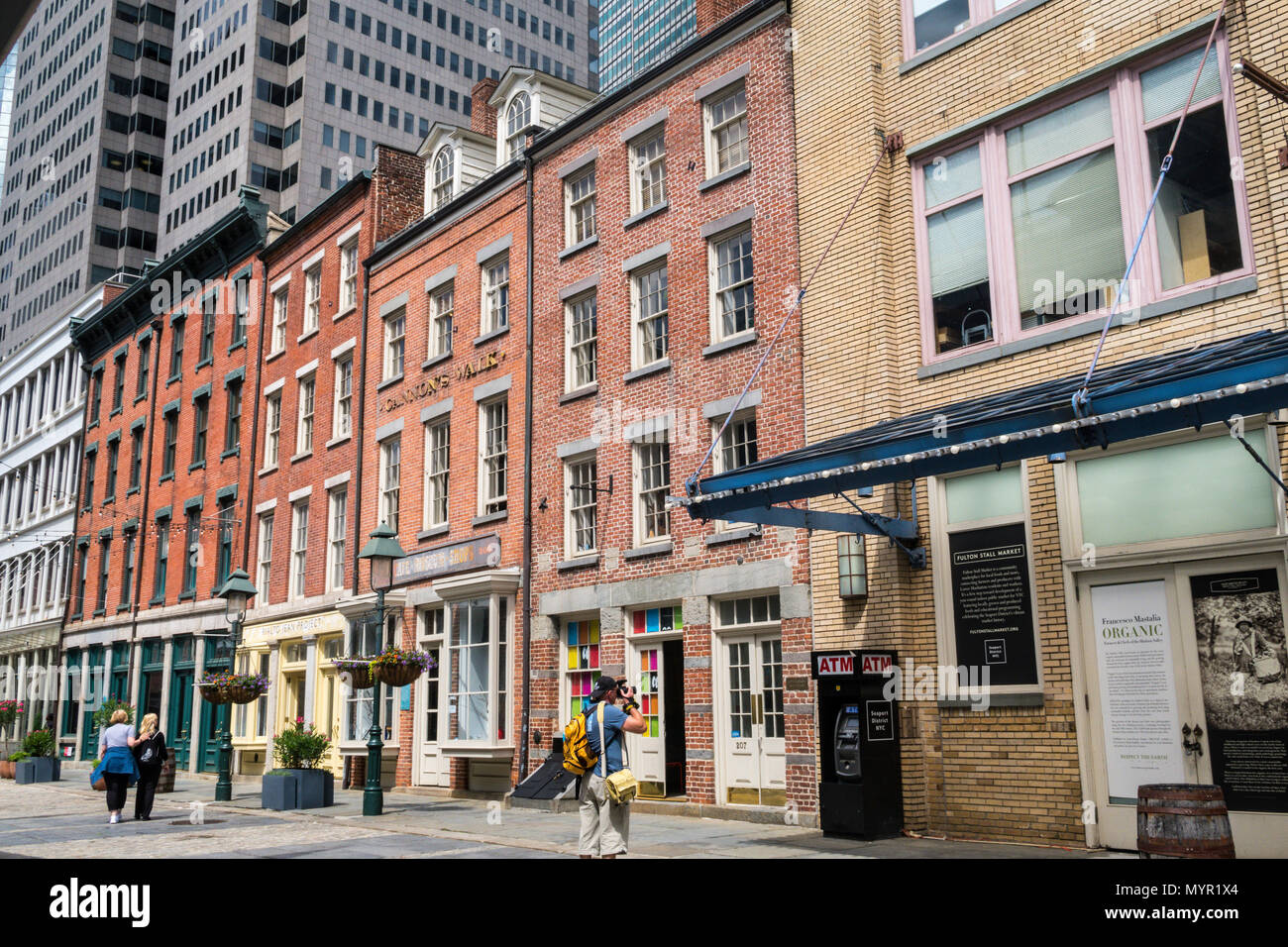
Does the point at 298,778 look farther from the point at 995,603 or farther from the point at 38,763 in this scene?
the point at 38,763

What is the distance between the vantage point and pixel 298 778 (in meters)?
19.6

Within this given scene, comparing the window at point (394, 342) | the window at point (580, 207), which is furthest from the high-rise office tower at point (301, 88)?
the window at point (580, 207)

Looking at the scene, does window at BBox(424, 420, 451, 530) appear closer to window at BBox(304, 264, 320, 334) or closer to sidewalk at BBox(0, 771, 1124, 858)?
sidewalk at BBox(0, 771, 1124, 858)

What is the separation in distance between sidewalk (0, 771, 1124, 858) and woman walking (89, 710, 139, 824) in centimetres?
38

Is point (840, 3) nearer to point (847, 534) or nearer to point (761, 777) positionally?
point (847, 534)

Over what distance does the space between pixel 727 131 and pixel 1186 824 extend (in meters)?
13.8

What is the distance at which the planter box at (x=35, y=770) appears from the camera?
94.0 feet

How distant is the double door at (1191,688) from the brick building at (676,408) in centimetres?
422

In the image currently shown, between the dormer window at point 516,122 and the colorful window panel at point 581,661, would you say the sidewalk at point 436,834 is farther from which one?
the dormer window at point 516,122

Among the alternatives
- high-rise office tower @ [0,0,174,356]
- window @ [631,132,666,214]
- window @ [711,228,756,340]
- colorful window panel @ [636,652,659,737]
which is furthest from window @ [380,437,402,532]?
high-rise office tower @ [0,0,174,356]

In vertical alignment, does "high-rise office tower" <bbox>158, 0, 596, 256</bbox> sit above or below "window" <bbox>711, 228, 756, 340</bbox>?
above

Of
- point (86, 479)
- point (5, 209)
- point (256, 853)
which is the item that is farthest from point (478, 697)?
point (5, 209)

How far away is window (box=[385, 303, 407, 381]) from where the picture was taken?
26672 mm
